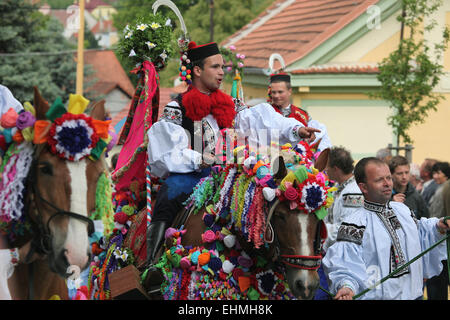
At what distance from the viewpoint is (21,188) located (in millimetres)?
3604

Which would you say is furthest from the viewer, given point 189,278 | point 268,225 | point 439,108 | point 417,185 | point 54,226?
point 439,108

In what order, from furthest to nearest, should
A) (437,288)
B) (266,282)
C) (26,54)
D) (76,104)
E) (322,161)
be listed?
(26,54), (437,288), (322,161), (266,282), (76,104)

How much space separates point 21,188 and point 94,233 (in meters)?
0.47

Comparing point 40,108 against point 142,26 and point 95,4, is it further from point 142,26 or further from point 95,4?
point 95,4

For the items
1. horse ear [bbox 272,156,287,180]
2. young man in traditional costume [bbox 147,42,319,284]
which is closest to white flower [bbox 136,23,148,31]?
young man in traditional costume [bbox 147,42,319,284]

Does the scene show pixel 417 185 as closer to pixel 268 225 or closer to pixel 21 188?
pixel 268 225

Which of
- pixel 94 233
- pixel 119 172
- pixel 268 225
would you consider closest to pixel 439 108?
pixel 119 172

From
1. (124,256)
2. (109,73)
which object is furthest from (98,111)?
(109,73)

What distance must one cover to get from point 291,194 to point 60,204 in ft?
5.32

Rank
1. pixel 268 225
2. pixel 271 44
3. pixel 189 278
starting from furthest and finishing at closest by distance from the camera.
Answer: pixel 271 44 → pixel 189 278 → pixel 268 225

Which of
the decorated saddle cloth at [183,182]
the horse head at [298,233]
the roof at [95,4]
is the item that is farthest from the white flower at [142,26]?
the roof at [95,4]

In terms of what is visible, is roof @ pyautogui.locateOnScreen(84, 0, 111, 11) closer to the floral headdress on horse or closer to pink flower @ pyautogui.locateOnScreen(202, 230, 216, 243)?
pink flower @ pyautogui.locateOnScreen(202, 230, 216, 243)

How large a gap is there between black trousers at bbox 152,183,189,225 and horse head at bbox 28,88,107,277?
195 cm

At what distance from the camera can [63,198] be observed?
3.56 meters
